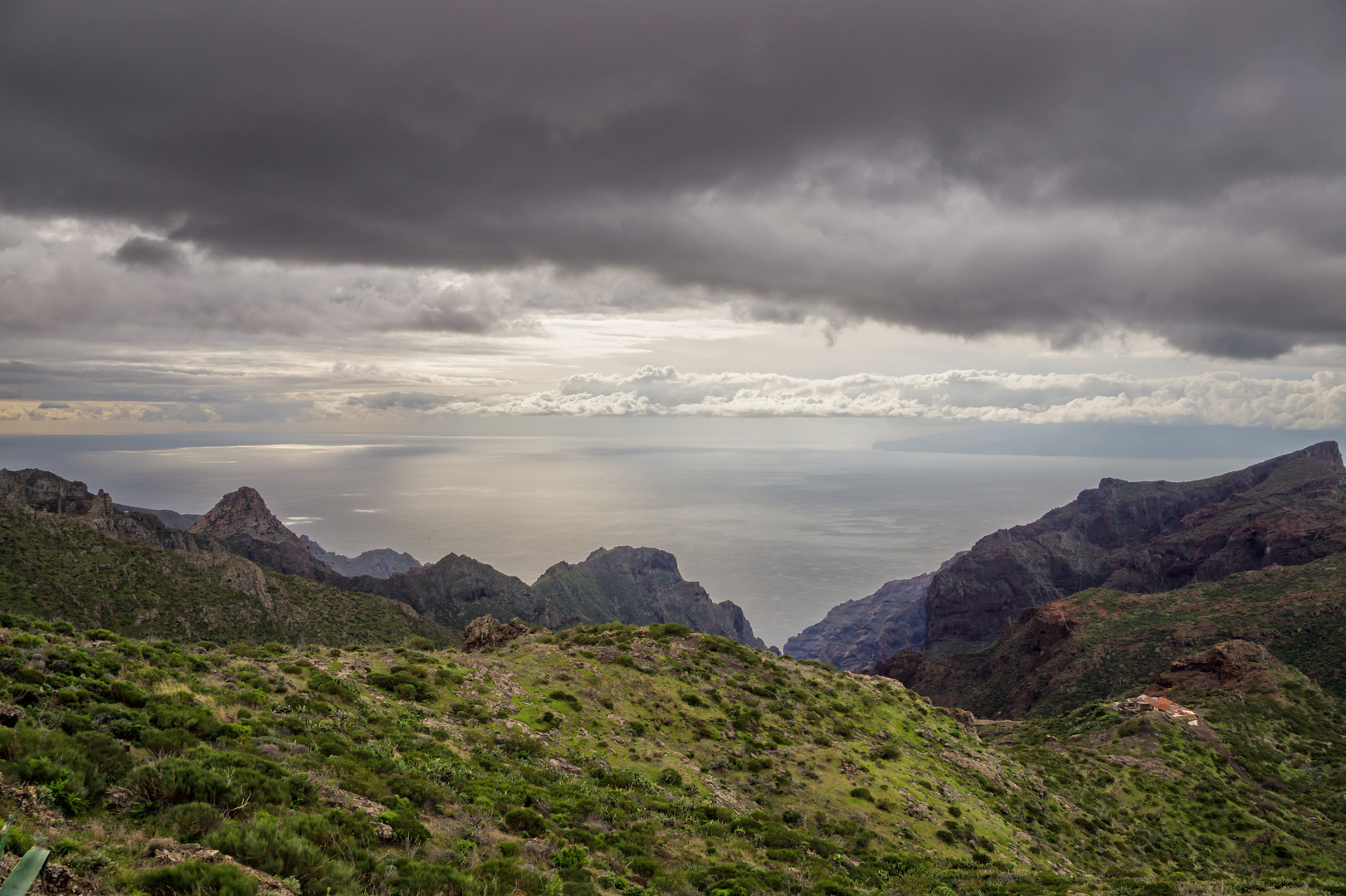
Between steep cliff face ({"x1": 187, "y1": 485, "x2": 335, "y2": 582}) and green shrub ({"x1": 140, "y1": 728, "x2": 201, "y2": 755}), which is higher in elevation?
green shrub ({"x1": 140, "y1": 728, "x2": 201, "y2": 755})

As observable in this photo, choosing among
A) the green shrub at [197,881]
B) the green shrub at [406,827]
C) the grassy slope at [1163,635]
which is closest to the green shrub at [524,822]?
the green shrub at [406,827]

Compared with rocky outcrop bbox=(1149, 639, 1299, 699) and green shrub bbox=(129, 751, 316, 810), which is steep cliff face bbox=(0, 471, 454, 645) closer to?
green shrub bbox=(129, 751, 316, 810)

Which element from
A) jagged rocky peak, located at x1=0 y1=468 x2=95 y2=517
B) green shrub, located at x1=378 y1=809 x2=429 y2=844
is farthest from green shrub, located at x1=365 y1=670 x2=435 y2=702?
jagged rocky peak, located at x1=0 y1=468 x2=95 y2=517

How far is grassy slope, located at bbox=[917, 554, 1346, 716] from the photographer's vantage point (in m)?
87.4

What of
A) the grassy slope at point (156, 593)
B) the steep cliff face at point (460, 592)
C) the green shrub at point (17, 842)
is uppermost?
the green shrub at point (17, 842)

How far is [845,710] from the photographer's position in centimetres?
4294

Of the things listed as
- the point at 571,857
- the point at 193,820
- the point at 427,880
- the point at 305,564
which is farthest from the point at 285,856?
the point at 305,564

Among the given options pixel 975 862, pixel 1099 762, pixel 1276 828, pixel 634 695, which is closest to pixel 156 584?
pixel 634 695

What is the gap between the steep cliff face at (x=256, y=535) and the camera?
151250 millimetres

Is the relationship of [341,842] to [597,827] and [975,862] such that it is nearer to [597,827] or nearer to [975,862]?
[597,827]

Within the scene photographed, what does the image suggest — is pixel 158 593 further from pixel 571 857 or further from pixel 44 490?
pixel 44 490

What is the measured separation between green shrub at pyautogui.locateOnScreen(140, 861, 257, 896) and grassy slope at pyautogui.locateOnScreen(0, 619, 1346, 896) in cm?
19

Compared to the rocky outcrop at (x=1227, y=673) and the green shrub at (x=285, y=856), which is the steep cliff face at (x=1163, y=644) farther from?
the green shrub at (x=285, y=856)

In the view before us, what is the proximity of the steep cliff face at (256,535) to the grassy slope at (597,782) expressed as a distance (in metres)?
143
